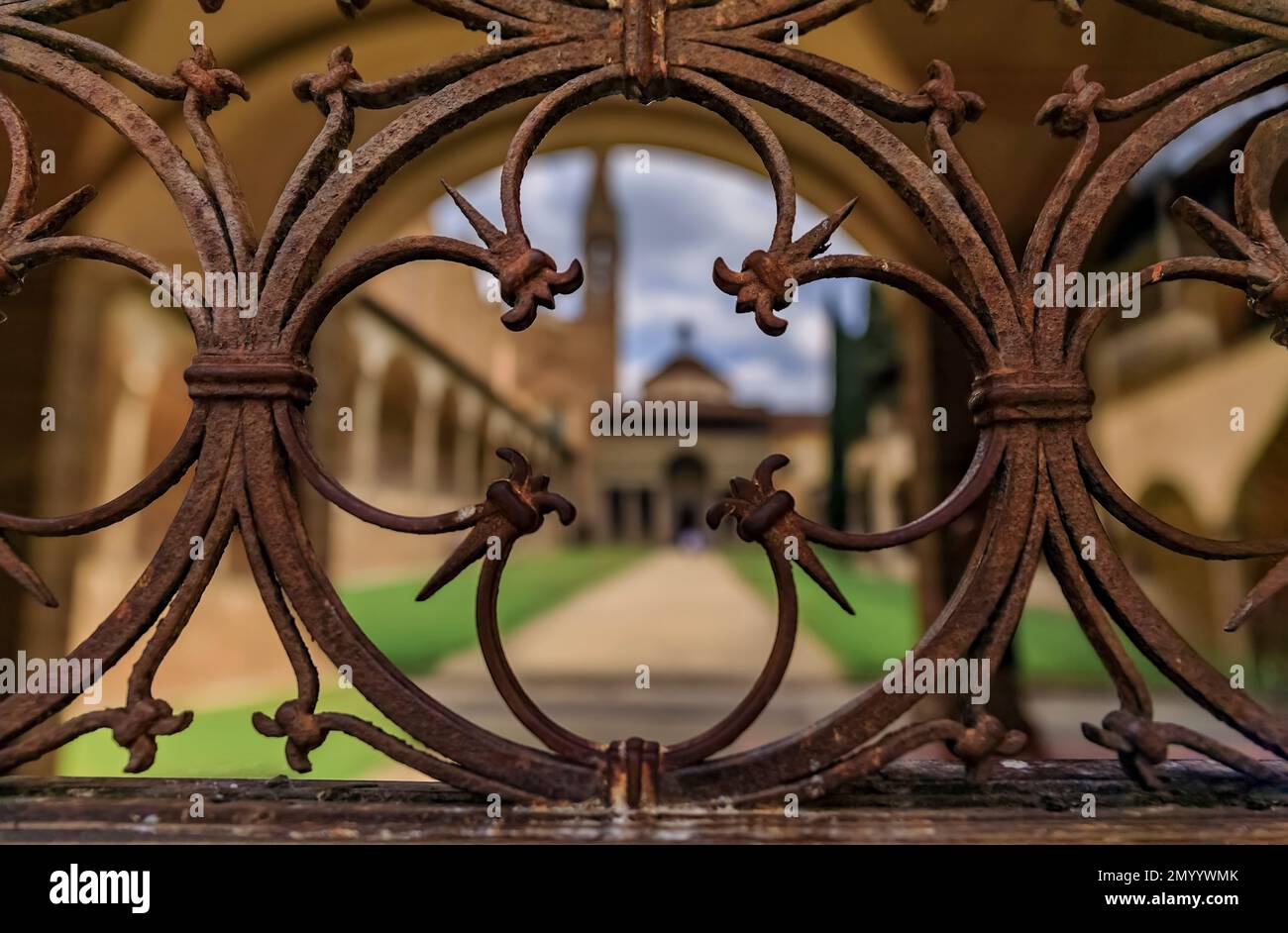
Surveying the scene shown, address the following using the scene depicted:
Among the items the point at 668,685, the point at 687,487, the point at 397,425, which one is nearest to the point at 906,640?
the point at 668,685

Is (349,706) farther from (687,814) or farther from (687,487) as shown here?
(687,487)

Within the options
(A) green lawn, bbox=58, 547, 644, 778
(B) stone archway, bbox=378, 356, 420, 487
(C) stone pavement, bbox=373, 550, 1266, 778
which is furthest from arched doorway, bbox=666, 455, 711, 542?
(C) stone pavement, bbox=373, 550, 1266, 778

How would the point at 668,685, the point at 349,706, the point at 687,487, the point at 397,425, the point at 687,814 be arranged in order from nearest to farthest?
the point at 687,814 < the point at 349,706 < the point at 668,685 < the point at 397,425 < the point at 687,487

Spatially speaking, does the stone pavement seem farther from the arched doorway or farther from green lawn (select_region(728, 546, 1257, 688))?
Result: the arched doorway

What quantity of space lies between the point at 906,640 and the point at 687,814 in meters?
6.50

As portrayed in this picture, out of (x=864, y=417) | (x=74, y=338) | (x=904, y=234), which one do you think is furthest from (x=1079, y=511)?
(x=864, y=417)

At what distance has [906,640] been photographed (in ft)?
22.2

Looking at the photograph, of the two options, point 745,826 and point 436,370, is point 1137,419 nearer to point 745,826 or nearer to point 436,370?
point 745,826

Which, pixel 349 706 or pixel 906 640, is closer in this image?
pixel 349 706

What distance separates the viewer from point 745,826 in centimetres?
78

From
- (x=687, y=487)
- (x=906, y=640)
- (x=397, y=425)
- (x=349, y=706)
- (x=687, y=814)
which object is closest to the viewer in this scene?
(x=687, y=814)

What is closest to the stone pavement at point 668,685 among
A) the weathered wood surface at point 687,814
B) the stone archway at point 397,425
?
the weathered wood surface at point 687,814

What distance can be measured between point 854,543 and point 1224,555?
1.47ft

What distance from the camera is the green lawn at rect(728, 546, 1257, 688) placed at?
5.41 meters
